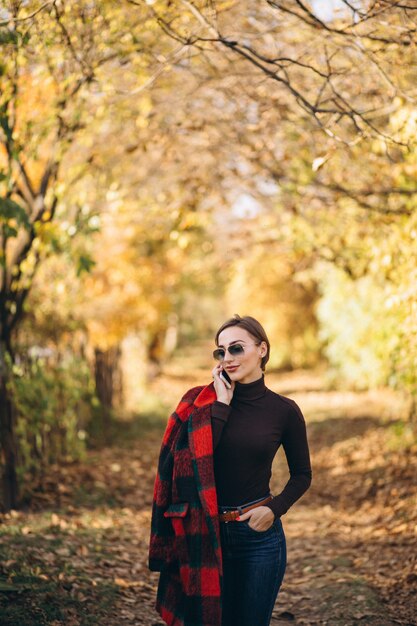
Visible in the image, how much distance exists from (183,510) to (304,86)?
5.83 m

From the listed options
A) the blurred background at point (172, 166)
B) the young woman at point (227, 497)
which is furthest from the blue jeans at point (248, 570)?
the blurred background at point (172, 166)

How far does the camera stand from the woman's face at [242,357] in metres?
3.14

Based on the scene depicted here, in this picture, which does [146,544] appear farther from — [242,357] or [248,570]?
[242,357]

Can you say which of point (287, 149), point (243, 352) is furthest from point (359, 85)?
point (243, 352)

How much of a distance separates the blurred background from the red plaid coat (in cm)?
269

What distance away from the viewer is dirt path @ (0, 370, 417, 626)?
472cm

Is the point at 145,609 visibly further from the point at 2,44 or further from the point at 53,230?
the point at 2,44

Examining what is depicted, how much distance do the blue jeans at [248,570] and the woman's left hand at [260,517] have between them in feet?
0.14

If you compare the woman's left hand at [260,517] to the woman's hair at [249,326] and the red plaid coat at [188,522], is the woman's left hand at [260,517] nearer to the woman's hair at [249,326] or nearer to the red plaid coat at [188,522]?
the red plaid coat at [188,522]

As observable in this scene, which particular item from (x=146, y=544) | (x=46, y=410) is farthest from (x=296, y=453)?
(x=46, y=410)

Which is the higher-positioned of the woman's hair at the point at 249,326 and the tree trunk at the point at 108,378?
the woman's hair at the point at 249,326

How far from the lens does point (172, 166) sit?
34.4ft

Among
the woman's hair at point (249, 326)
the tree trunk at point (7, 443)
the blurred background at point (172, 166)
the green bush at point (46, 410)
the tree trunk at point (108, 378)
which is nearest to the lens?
the woman's hair at point (249, 326)

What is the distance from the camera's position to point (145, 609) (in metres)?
4.98
